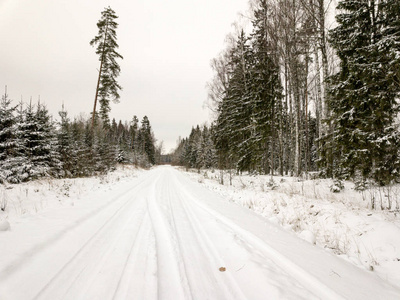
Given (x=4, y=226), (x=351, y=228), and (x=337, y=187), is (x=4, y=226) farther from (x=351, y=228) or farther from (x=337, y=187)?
(x=337, y=187)

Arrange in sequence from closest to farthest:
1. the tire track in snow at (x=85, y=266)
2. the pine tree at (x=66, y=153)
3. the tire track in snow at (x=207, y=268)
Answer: the tire track in snow at (x=85, y=266) < the tire track in snow at (x=207, y=268) < the pine tree at (x=66, y=153)

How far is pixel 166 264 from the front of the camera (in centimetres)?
241

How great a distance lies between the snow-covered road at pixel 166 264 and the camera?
6.20 feet

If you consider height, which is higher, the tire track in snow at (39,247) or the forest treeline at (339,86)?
the forest treeline at (339,86)

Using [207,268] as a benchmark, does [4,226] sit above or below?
above

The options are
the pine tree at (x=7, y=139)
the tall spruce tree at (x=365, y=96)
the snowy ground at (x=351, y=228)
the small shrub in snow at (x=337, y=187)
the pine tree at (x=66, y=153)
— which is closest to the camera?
the snowy ground at (x=351, y=228)

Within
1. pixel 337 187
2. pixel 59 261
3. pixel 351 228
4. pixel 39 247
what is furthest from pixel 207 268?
pixel 337 187

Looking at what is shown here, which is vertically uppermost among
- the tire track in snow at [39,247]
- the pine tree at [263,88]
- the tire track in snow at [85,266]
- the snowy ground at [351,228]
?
the pine tree at [263,88]

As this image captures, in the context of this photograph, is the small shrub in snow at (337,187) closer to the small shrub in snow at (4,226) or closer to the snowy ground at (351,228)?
Answer: the snowy ground at (351,228)

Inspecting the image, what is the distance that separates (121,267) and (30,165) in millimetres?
10936

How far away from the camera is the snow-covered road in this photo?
1889 millimetres

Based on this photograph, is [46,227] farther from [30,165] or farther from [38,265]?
[30,165]

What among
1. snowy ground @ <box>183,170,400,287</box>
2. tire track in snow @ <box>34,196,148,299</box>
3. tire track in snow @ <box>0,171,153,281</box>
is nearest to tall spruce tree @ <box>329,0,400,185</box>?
snowy ground @ <box>183,170,400,287</box>

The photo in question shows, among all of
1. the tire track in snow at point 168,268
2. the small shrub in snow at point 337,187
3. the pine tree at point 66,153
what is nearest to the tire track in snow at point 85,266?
the tire track in snow at point 168,268
